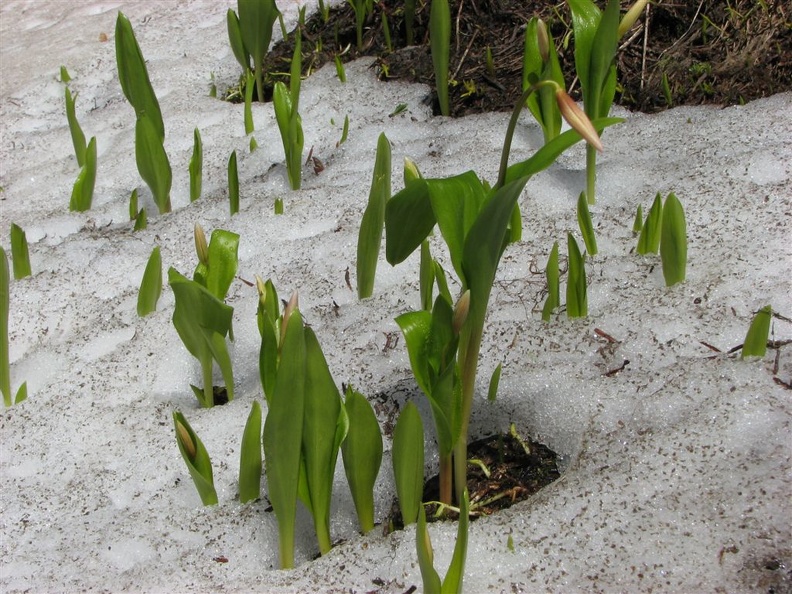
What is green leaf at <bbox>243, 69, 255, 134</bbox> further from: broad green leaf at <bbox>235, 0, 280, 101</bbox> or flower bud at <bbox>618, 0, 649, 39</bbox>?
flower bud at <bbox>618, 0, 649, 39</bbox>

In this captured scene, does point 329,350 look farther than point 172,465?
Yes

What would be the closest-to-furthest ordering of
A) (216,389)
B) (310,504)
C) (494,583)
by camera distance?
1. (494,583)
2. (310,504)
3. (216,389)

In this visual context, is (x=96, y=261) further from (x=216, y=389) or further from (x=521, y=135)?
(x=521, y=135)

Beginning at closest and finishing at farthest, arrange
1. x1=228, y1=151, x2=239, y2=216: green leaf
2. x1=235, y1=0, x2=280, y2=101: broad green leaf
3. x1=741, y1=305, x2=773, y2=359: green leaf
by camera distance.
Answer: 1. x1=741, y1=305, x2=773, y2=359: green leaf
2. x1=228, y1=151, x2=239, y2=216: green leaf
3. x1=235, y1=0, x2=280, y2=101: broad green leaf

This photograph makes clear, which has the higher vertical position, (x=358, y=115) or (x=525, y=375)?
(x=358, y=115)

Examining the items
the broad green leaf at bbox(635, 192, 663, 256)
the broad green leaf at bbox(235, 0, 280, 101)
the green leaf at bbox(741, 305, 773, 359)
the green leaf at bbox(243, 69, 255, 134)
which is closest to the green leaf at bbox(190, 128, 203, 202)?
the green leaf at bbox(243, 69, 255, 134)

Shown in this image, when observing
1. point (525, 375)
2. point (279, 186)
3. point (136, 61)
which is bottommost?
point (525, 375)

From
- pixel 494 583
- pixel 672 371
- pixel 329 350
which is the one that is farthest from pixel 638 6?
pixel 494 583
